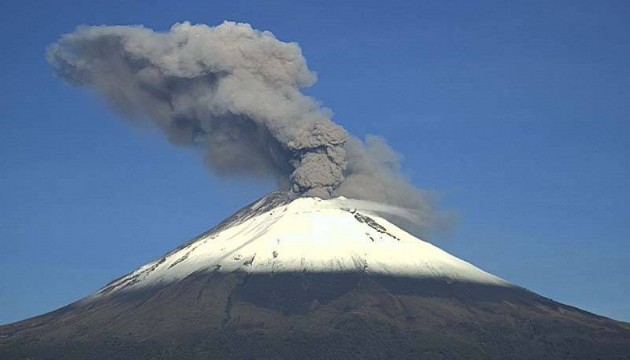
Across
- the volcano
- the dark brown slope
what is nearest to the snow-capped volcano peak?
the volcano

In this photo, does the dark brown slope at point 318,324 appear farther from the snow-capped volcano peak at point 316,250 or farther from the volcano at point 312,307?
the snow-capped volcano peak at point 316,250

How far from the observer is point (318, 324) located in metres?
163

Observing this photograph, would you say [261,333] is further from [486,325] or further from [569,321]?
[569,321]

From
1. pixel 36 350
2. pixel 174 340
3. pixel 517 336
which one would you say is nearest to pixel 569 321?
pixel 517 336

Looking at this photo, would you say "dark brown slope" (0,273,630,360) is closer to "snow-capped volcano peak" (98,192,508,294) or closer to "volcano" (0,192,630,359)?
"volcano" (0,192,630,359)

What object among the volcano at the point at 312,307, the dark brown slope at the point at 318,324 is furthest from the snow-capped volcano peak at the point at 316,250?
the dark brown slope at the point at 318,324

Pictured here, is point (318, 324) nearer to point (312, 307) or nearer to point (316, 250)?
point (312, 307)

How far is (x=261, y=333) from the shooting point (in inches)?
6329

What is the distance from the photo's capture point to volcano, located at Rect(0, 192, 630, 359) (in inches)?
6191

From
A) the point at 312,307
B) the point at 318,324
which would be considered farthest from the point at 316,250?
the point at 318,324

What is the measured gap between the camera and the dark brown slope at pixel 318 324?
6152 inches

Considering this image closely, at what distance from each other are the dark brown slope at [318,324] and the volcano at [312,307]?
0.19 meters

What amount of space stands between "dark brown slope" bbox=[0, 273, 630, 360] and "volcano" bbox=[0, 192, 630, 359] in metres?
0.19

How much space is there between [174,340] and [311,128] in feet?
105
